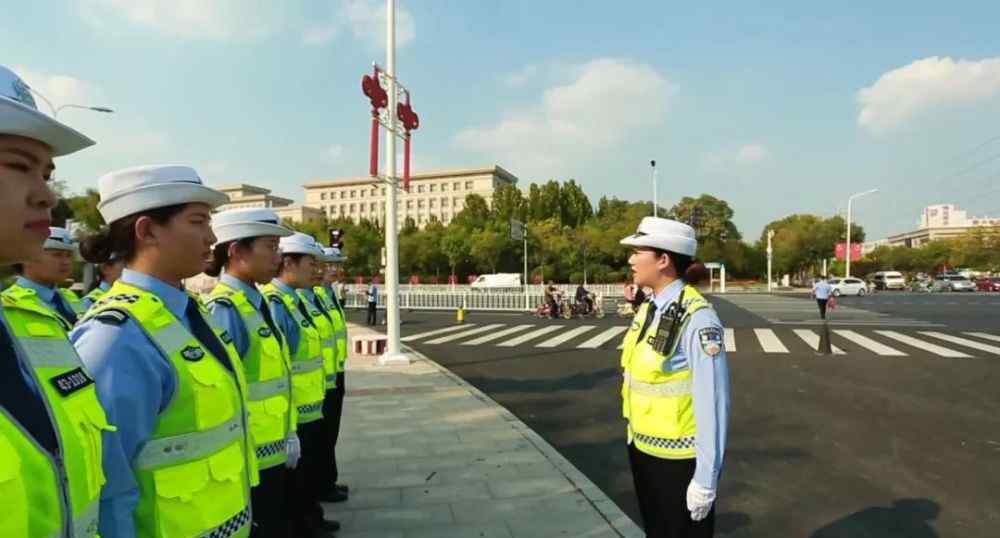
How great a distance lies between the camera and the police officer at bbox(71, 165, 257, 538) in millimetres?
1577

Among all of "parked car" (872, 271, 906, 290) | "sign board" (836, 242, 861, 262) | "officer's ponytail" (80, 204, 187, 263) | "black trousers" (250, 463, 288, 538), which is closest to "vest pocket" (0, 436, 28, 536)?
"officer's ponytail" (80, 204, 187, 263)

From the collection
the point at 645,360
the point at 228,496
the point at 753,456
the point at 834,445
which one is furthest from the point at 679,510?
the point at 834,445

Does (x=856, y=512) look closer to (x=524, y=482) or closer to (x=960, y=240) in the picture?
(x=524, y=482)

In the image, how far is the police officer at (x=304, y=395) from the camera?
369 centimetres

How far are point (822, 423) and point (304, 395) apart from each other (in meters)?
5.85

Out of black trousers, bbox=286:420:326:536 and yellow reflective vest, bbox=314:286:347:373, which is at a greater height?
yellow reflective vest, bbox=314:286:347:373

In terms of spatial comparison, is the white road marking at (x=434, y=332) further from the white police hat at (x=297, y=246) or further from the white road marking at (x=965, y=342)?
the white road marking at (x=965, y=342)

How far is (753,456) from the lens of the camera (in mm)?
5570

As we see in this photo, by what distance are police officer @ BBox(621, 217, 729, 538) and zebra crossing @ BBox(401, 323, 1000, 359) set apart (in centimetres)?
1017

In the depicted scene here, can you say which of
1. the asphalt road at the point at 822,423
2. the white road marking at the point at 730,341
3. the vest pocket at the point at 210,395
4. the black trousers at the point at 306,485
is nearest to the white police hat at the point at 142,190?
the vest pocket at the point at 210,395

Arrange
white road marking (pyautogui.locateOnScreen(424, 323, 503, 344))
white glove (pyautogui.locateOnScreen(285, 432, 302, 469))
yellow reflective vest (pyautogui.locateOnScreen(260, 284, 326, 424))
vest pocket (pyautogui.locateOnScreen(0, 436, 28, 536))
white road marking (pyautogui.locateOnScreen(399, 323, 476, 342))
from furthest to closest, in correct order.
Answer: white road marking (pyautogui.locateOnScreen(399, 323, 476, 342)) < white road marking (pyautogui.locateOnScreen(424, 323, 503, 344)) < yellow reflective vest (pyautogui.locateOnScreen(260, 284, 326, 424)) < white glove (pyautogui.locateOnScreen(285, 432, 302, 469)) < vest pocket (pyautogui.locateOnScreen(0, 436, 28, 536))

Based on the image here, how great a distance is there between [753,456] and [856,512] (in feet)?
4.32

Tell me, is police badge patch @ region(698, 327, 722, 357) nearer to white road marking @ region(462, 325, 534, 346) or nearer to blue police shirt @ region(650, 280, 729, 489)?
blue police shirt @ region(650, 280, 729, 489)

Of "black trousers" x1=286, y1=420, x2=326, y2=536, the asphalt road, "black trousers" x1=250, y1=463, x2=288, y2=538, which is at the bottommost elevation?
the asphalt road
